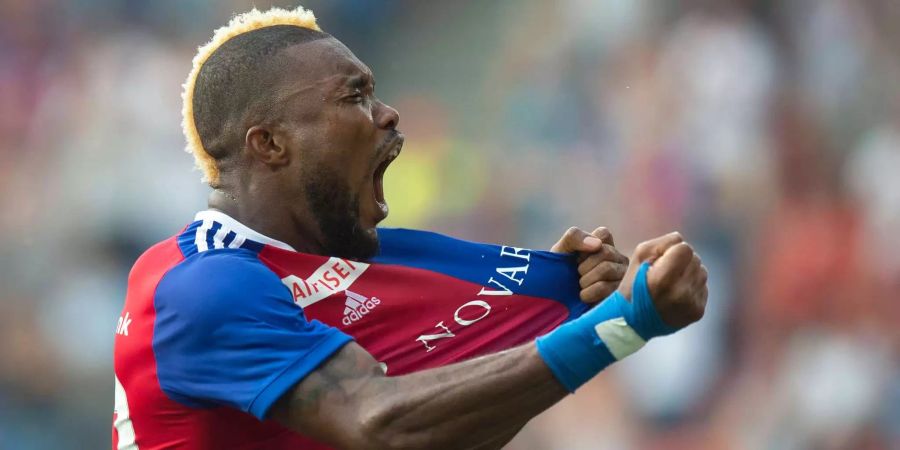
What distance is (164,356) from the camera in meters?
3.45

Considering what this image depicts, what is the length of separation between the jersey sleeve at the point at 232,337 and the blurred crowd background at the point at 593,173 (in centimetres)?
481

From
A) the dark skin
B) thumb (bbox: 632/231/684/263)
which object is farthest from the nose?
thumb (bbox: 632/231/684/263)

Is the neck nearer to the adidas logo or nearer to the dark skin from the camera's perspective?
the dark skin

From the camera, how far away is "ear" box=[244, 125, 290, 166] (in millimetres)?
3906

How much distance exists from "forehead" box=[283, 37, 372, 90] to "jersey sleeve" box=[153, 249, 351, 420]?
26.6 inches

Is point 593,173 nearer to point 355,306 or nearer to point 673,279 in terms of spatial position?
point 355,306

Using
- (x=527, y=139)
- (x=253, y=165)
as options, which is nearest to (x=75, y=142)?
(x=527, y=139)

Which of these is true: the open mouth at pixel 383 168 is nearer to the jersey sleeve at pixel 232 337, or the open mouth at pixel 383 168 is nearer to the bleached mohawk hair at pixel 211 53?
the bleached mohawk hair at pixel 211 53

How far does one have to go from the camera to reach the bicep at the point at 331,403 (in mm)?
3148

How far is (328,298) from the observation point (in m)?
3.74

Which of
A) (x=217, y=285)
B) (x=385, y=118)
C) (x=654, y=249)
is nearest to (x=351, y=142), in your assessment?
(x=385, y=118)

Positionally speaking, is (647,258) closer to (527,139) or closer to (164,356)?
(164,356)

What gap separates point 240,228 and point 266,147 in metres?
0.28

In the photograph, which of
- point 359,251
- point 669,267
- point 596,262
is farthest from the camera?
point 596,262
